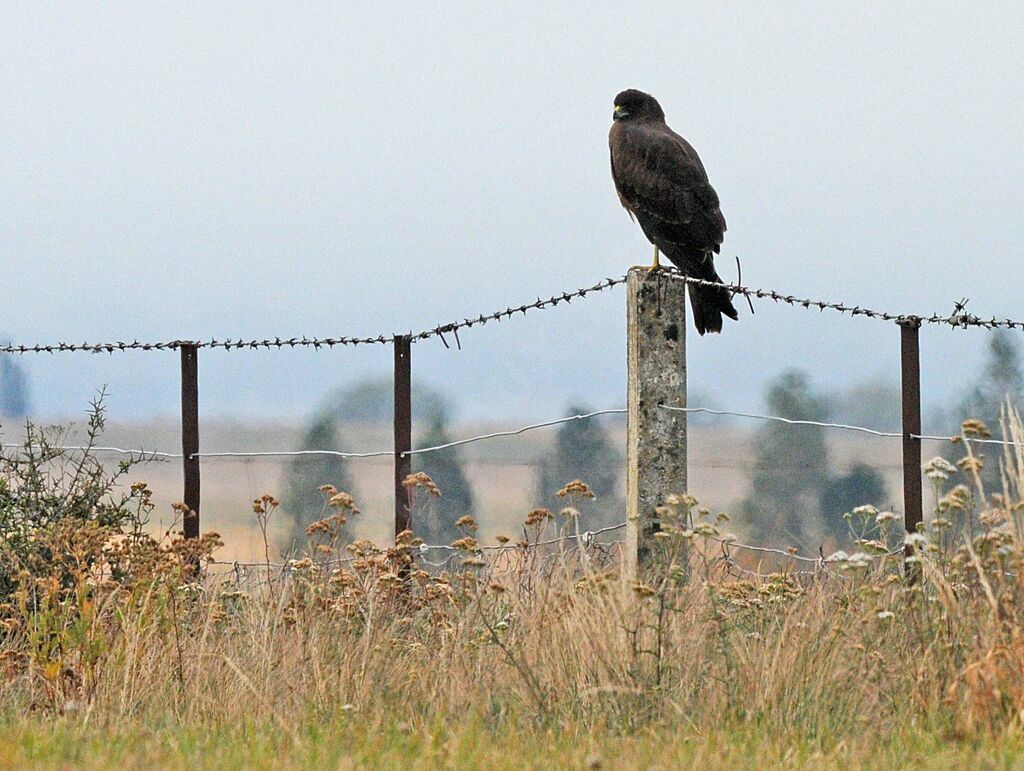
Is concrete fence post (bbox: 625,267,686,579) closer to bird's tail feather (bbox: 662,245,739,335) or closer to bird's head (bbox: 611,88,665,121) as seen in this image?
bird's tail feather (bbox: 662,245,739,335)

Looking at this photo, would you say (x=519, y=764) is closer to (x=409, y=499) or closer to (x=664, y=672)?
(x=664, y=672)

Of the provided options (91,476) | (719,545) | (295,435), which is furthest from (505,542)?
(295,435)

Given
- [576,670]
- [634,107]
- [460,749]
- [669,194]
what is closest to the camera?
[460,749]

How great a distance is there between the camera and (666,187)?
27.5ft

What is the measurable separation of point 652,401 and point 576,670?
164 centimetres

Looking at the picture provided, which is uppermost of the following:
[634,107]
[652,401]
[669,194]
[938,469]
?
[634,107]

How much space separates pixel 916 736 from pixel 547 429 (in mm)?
3901

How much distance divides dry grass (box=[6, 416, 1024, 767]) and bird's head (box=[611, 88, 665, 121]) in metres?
4.45

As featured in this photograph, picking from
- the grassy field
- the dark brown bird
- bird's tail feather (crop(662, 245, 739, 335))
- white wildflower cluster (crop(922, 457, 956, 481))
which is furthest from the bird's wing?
the grassy field

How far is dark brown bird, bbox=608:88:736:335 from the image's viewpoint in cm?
806

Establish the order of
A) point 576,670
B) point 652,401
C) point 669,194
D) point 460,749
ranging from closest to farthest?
point 460,749
point 576,670
point 652,401
point 669,194

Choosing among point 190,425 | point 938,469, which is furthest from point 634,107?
point 938,469

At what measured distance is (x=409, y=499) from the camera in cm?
751

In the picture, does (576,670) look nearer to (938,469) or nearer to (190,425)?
(938,469)
